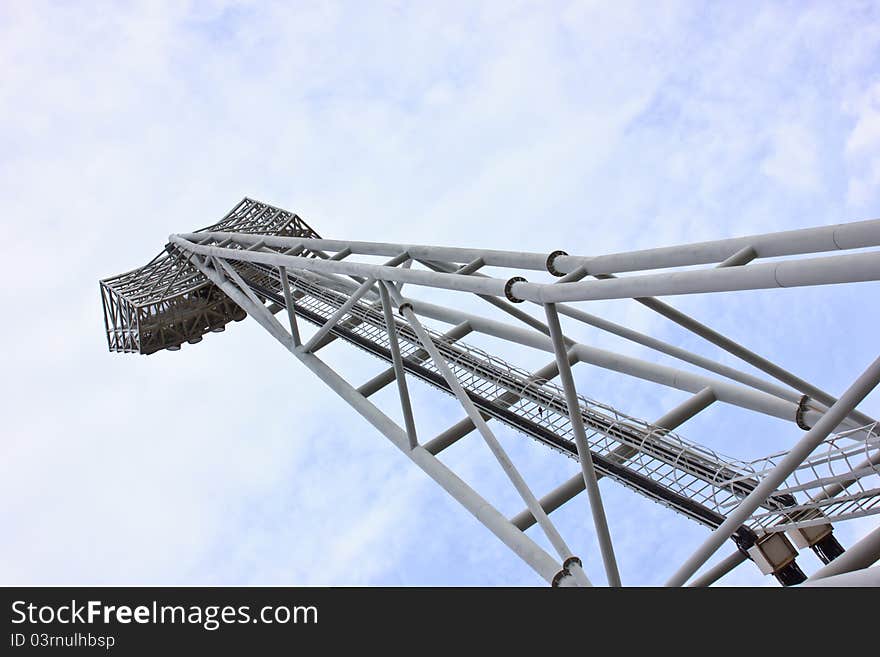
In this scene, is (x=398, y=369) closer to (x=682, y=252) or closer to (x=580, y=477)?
(x=580, y=477)

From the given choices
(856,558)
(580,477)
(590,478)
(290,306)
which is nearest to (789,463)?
(856,558)

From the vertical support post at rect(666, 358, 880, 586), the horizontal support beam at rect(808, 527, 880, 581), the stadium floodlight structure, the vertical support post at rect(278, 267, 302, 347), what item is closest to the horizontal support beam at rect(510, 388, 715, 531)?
the stadium floodlight structure

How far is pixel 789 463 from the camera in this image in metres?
12.6

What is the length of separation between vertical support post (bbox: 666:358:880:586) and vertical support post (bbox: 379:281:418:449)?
858cm

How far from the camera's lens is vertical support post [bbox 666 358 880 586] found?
11.7m

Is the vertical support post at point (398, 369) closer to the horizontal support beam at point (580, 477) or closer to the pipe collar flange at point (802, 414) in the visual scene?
the horizontal support beam at point (580, 477)

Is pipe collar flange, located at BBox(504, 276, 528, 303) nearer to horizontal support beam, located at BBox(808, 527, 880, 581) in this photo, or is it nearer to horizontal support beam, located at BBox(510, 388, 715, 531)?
horizontal support beam, located at BBox(510, 388, 715, 531)

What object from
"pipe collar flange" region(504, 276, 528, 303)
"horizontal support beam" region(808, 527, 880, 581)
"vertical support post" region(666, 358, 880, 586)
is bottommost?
"horizontal support beam" region(808, 527, 880, 581)

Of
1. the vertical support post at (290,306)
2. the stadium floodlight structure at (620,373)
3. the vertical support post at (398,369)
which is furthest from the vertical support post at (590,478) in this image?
the vertical support post at (290,306)

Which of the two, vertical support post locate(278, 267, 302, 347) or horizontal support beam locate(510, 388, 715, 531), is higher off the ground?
vertical support post locate(278, 267, 302, 347)

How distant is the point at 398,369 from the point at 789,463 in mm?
10709
